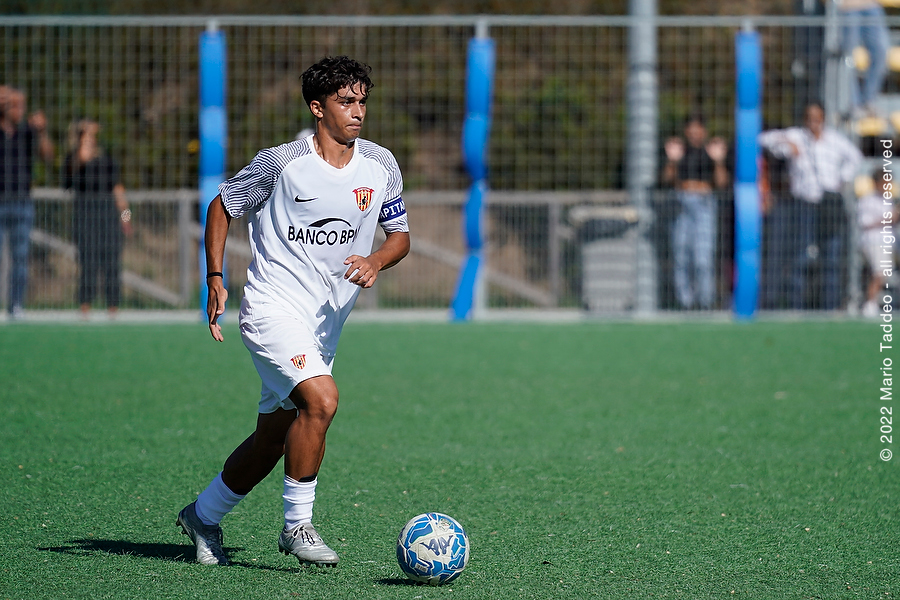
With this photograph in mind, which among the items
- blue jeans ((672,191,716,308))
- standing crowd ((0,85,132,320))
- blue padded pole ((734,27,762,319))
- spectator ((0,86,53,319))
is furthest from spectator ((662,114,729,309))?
spectator ((0,86,53,319))

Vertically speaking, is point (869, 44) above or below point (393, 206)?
above

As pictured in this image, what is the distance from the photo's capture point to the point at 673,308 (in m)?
12.8

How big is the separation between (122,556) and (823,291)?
405 inches

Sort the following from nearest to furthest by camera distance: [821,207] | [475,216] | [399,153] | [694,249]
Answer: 1. [475,216]
2. [694,249]
3. [821,207]
4. [399,153]

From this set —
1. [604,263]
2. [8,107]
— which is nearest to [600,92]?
[604,263]

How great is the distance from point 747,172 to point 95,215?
7.33 metres

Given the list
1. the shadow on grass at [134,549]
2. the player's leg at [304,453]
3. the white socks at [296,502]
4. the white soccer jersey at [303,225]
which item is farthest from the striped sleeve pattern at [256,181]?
the shadow on grass at [134,549]

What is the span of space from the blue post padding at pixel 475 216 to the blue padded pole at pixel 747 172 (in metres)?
2.86

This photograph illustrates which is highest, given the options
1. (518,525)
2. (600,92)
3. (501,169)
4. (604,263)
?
(600,92)

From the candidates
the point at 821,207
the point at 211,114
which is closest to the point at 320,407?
the point at 211,114

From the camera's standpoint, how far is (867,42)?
13781 mm

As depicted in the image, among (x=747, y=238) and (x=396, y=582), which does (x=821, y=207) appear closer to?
(x=747, y=238)

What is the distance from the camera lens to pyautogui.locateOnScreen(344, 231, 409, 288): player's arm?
13.2 feet

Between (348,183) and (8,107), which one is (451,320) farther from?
(348,183)
